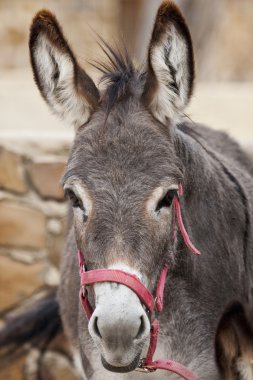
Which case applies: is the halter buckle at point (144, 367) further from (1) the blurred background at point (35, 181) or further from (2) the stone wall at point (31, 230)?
(2) the stone wall at point (31, 230)

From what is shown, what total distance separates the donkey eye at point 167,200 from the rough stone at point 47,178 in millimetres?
2490

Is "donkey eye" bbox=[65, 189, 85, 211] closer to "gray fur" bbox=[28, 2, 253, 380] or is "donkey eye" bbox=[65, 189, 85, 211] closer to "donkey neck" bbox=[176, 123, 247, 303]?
"gray fur" bbox=[28, 2, 253, 380]

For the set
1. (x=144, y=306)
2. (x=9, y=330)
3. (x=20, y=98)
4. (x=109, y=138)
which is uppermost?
(x=20, y=98)

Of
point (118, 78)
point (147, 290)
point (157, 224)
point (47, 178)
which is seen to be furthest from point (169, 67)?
point (47, 178)

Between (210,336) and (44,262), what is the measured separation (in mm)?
2305

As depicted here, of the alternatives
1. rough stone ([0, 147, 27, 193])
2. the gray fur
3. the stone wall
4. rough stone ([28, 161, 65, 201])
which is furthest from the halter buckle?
rough stone ([0, 147, 27, 193])

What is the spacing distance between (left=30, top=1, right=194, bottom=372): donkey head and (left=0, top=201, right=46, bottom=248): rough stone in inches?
88.8

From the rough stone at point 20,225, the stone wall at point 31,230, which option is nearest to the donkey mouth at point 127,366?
the stone wall at point 31,230

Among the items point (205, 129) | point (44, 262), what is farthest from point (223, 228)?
point (44, 262)

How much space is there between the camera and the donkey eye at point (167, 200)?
3.08 m

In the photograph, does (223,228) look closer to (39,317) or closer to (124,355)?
(124,355)

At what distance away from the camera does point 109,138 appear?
317 cm

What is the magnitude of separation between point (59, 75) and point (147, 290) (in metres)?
0.95

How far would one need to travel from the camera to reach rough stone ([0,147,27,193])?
5.59m
